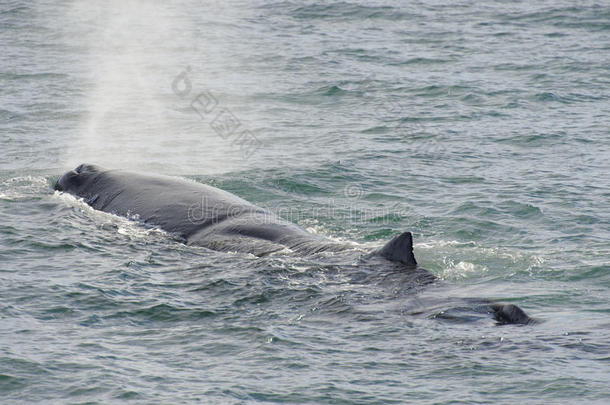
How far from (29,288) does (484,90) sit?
2120 centimetres

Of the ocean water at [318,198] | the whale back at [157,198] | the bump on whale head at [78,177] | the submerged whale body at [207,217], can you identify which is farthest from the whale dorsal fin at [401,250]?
the bump on whale head at [78,177]

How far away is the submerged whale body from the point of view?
1379 cm

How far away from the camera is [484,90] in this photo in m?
31.8

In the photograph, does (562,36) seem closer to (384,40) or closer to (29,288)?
(384,40)

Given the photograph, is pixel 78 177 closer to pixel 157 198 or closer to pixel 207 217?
pixel 157 198

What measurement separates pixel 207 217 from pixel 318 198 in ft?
15.1

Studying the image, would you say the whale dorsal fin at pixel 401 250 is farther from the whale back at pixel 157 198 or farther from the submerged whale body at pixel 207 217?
the whale back at pixel 157 198

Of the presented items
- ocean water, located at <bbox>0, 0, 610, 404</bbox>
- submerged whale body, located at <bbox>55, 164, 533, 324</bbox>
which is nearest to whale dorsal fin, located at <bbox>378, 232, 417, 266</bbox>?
submerged whale body, located at <bbox>55, 164, 533, 324</bbox>

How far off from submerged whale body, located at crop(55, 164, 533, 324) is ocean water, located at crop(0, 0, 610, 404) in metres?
0.37

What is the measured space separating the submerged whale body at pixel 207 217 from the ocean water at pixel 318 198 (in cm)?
37

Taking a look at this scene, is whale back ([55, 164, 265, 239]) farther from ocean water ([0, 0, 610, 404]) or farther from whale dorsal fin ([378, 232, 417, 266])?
whale dorsal fin ([378, 232, 417, 266])

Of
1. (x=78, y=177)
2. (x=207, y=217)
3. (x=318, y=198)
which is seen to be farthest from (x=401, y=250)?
(x=78, y=177)

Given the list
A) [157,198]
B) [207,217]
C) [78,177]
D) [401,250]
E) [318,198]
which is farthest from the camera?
[318,198]

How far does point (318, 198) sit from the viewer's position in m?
20.9
